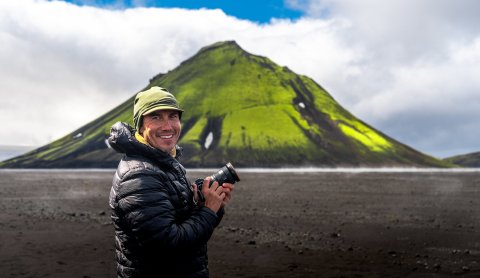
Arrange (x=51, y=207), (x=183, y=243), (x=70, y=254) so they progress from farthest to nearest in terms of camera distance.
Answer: (x=51, y=207), (x=70, y=254), (x=183, y=243)

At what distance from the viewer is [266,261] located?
18062 mm

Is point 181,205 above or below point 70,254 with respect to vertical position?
above

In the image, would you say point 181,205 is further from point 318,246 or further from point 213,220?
point 318,246

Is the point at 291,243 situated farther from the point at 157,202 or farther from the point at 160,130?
the point at 157,202

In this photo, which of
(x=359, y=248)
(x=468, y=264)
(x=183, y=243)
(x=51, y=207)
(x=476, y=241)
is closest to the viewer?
(x=183, y=243)

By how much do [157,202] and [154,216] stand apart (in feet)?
0.47

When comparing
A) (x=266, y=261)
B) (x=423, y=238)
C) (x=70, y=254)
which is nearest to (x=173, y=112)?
(x=266, y=261)

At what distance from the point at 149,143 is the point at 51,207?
39116 millimetres

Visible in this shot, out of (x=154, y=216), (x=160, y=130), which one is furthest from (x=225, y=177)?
(x=154, y=216)

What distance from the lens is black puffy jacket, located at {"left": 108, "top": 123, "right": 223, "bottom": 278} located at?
13.9 ft

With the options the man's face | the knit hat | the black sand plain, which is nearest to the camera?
the man's face

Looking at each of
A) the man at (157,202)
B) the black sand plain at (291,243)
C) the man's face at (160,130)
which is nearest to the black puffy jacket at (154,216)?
the man at (157,202)

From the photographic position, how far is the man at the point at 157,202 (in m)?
4.25

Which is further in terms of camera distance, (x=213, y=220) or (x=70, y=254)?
(x=70, y=254)
